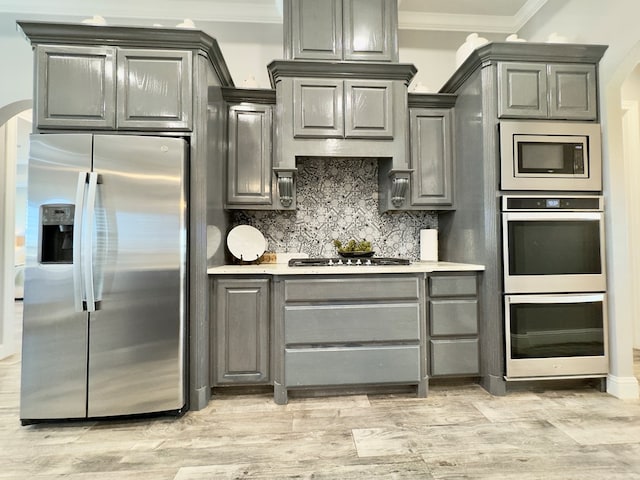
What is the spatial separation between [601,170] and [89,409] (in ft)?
12.1

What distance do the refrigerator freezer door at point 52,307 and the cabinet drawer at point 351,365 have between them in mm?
1257

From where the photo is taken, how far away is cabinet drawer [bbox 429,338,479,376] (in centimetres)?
238

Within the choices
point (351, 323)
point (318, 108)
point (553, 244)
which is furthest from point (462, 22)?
point (351, 323)

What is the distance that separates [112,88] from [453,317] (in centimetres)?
274

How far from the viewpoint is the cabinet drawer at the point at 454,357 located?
7.80 ft

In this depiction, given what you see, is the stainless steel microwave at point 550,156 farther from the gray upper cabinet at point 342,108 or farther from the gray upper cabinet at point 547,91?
the gray upper cabinet at point 342,108

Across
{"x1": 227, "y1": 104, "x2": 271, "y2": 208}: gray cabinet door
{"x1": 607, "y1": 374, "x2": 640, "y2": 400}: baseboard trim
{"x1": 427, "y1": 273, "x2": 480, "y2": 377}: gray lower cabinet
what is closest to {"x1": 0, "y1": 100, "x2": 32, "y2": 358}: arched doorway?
{"x1": 227, "y1": 104, "x2": 271, "y2": 208}: gray cabinet door

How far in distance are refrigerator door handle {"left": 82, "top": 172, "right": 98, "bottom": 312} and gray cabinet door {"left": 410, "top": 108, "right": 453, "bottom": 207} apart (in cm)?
Answer: 226

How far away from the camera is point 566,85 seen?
2381mm

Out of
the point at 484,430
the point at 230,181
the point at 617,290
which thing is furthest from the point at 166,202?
the point at 617,290

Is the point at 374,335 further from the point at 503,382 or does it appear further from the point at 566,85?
the point at 566,85

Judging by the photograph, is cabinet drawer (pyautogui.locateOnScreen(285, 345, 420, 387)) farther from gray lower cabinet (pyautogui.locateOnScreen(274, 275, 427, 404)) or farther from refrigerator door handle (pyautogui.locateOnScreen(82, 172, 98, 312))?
refrigerator door handle (pyautogui.locateOnScreen(82, 172, 98, 312))

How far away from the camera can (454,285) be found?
241 centimetres

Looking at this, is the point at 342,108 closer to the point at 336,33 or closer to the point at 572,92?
the point at 336,33
